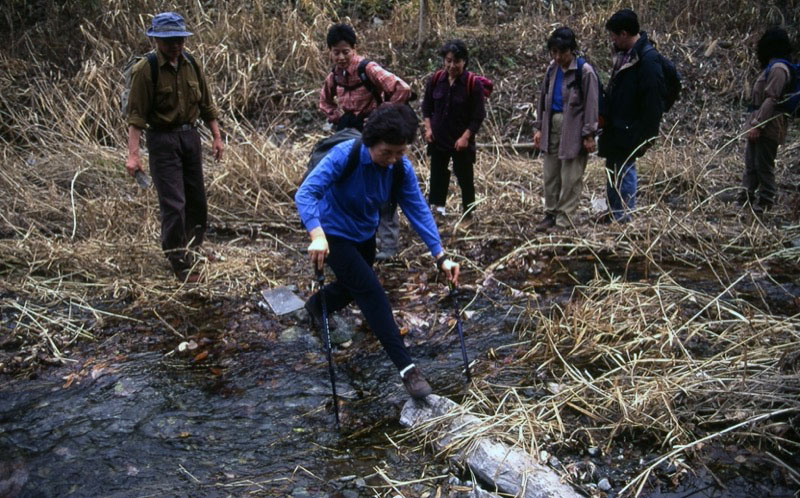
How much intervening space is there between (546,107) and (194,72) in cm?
282

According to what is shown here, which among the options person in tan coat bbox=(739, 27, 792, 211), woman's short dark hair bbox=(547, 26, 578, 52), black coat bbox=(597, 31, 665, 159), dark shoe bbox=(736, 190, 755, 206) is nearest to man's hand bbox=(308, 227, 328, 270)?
woman's short dark hair bbox=(547, 26, 578, 52)

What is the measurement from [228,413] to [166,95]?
2253 mm

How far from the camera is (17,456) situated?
11.4 ft

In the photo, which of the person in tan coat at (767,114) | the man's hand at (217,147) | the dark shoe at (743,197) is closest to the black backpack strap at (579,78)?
the person in tan coat at (767,114)

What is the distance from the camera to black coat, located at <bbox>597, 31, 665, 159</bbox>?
525 cm

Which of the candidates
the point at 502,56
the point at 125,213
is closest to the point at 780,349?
the point at 125,213

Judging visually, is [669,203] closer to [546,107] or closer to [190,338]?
[546,107]

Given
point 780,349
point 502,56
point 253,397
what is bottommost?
point 253,397

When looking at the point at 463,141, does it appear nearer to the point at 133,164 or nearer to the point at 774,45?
the point at 133,164

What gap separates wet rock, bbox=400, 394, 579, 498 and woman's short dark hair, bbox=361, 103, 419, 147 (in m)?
1.42

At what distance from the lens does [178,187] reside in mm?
4941

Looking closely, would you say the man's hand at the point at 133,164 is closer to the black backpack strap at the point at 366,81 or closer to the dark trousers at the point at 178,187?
the dark trousers at the point at 178,187

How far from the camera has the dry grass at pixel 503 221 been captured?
3.52 meters

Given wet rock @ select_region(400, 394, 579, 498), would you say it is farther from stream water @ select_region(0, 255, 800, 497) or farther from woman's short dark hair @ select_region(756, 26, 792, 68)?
woman's short dark hair @ select_region(756, 26, 792, 68)
